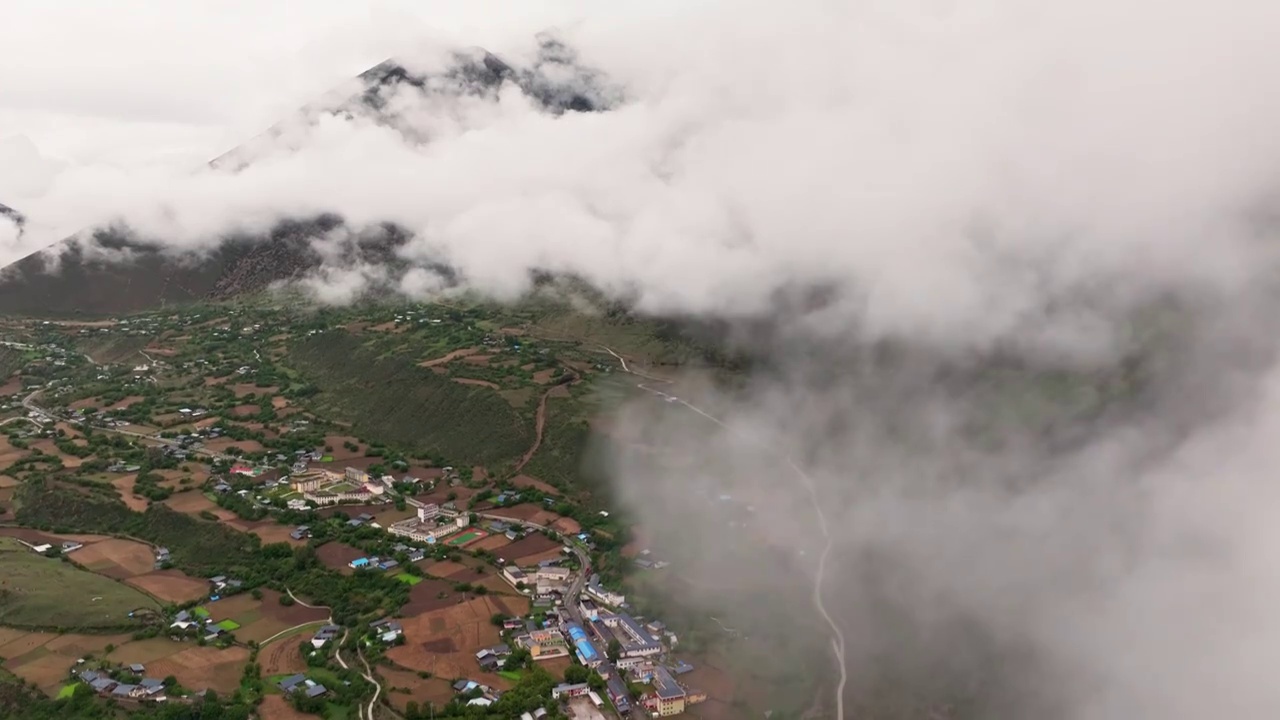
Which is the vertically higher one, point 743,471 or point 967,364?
point 967,364

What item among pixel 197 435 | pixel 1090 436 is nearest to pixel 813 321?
pixel 1090 436

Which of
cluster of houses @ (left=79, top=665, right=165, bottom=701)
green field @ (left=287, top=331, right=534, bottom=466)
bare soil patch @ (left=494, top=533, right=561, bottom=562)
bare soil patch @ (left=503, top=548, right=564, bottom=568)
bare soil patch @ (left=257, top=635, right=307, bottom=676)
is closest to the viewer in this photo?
cluster of houses @ (left=79, top=665, right=165, bottom=701)

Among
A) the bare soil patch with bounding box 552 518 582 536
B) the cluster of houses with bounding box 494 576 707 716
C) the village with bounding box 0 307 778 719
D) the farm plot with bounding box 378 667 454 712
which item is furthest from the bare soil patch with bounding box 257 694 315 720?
the bare soil patch with bounding box 552 518 582 536

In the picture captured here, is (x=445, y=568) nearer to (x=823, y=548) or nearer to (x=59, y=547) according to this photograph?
(x=823, y=548)

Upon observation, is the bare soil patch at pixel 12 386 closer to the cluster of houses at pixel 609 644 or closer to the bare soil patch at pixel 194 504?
the bare soil patch at pixel 194 504

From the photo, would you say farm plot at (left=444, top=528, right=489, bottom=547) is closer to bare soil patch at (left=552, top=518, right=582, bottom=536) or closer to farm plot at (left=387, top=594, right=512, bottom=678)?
bare soil patch at (left=552, top=518, right=582, bottom=536)

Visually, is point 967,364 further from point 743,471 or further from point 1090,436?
point 743,471

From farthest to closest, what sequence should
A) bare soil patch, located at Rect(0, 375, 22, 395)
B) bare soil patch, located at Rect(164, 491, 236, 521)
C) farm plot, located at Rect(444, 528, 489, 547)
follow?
bare soil patch, located at Rect(0, 375, 22, 395) < bare soil patch, located at Rect(164, 491, 236, 521) < farm plot, located at Rect(444, 528, 489, 547)
